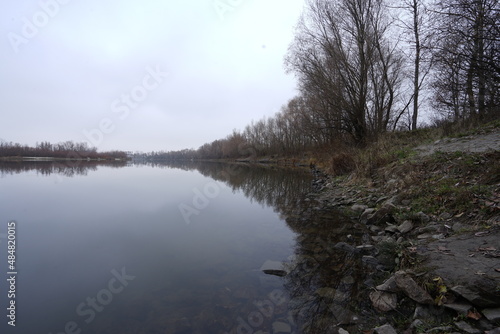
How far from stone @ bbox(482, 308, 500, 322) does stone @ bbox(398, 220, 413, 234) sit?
8.17 ft

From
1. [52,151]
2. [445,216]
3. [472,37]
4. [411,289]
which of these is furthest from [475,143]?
[52,151]

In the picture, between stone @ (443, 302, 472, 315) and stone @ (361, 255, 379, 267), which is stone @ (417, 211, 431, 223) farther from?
stone @ (443, 302, 472, 315)

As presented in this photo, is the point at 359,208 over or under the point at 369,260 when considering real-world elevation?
over

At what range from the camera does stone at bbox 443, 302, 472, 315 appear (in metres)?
2.11

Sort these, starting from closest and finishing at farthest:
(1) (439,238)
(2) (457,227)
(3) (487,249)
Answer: (3) (487,249) → (1) (439,238) → (2) (457,227)

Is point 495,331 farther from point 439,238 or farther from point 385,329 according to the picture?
point 439,238

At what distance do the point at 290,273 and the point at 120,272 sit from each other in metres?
3.02

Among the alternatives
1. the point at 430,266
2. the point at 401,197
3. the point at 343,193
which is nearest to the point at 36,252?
the point at 430,266

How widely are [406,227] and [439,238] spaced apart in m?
0.87

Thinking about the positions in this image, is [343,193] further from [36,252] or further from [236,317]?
[36,252]

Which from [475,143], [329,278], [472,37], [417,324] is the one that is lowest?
[329,278]

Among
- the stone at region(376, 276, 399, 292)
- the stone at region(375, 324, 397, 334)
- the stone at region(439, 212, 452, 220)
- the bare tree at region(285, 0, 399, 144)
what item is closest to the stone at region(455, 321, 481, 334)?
the stone at region(375, 324, 397, 334)

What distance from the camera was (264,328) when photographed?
2.79m

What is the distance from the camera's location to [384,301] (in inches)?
107
